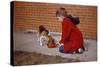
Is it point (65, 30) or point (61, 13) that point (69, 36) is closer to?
point (65, 30)

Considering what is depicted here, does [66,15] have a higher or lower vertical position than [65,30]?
higher

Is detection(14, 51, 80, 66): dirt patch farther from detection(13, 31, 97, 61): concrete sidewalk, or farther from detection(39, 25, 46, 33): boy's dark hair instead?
detection(39, 25, 46, 33): boy's dark hair

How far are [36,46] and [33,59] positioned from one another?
0.13 metres

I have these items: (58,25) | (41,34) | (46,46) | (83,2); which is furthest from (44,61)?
(83,2)

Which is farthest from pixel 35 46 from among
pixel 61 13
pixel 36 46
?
pixel 61 13

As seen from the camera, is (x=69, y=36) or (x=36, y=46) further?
→ (x=69, y=36)

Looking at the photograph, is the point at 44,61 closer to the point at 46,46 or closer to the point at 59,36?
the point at 46,46

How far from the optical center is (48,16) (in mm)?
1905

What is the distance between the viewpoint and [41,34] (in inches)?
73.9

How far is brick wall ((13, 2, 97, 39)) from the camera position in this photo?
1.81 m

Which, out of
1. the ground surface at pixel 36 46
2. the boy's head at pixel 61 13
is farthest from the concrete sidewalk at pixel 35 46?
the boy's head at pixel 61 13

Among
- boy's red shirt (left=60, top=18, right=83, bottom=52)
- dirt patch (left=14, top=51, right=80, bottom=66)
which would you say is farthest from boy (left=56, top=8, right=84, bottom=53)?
dirt patch (left=14, top=51, right=80, bottom=66)

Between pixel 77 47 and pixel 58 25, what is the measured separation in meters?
0.32

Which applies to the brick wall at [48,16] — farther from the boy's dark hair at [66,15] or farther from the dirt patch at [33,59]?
the dirt patch at [33,59]
